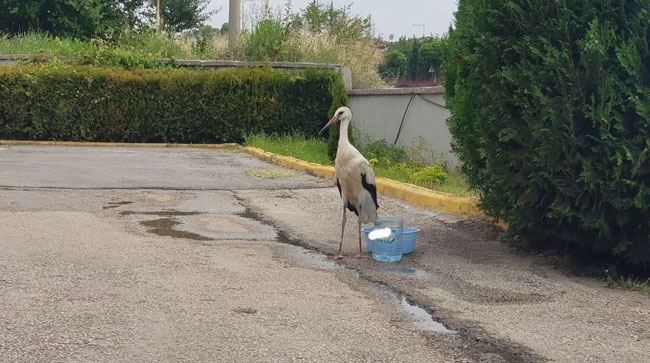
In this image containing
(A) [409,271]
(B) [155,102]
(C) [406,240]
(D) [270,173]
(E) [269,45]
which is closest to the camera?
(A) [409,271]

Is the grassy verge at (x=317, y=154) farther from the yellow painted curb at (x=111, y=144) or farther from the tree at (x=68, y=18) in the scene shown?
the tree at (x=68, y=18)

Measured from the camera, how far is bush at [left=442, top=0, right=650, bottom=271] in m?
5.34

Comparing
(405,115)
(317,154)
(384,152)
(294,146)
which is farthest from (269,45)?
(384,152)

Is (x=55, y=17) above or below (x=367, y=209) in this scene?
above

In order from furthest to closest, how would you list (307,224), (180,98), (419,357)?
(180,98) < (307,224) < (419,357)

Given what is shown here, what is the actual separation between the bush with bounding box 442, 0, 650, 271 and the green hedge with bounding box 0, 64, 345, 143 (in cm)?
1356

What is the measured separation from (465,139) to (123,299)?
362cm

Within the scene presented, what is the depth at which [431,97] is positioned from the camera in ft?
43.5

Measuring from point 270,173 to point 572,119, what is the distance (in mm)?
7478

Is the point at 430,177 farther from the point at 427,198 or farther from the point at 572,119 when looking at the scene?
the point at 572,119

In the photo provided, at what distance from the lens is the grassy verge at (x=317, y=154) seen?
10.0 metres

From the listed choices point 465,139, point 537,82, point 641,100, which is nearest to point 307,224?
point 465,139

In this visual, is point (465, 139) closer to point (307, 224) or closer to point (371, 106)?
point (307, 224)

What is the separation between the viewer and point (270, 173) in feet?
41.0
